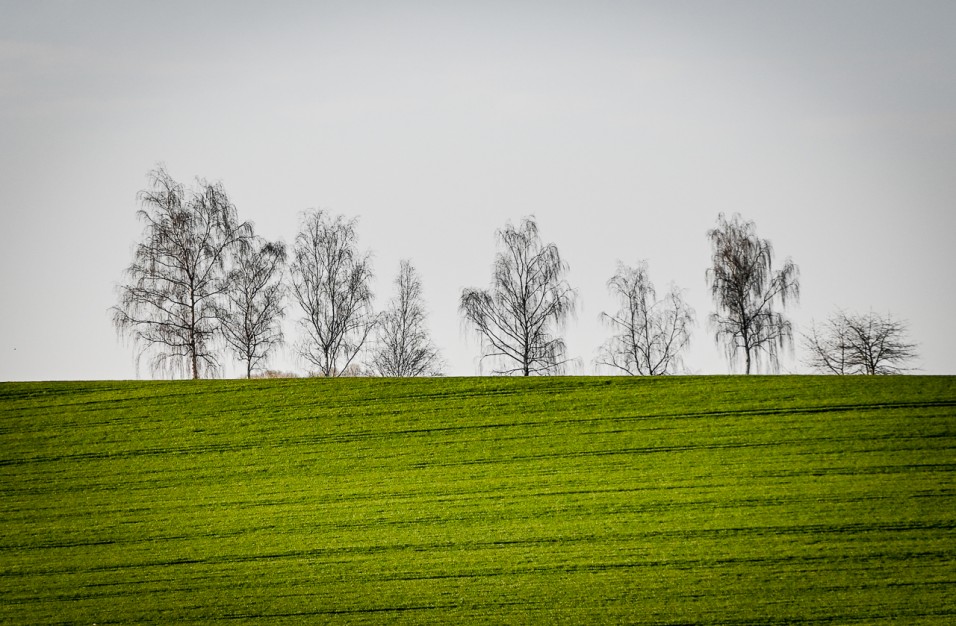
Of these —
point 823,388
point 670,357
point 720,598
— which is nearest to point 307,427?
point 720,598

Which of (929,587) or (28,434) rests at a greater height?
(28,434)

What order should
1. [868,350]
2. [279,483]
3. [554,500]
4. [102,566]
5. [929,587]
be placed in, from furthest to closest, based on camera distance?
1. [868,350]
2. [279,483]
3. [554,500]
4. [102,566]
5. [929,587]

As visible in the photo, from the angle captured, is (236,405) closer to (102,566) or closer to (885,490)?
(102,566)

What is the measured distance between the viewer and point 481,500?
21672mm

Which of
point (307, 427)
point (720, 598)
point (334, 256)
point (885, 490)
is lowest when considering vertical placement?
point (720, 598)

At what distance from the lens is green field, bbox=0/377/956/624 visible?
59.5 feet

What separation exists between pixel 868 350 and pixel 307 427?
78.7 ft

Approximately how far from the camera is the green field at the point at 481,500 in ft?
59.5

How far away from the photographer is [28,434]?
25.4m

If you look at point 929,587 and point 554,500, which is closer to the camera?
point 929,587

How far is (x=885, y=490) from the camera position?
69.5 ft

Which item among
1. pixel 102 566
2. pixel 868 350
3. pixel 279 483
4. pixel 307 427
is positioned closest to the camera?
pixel 102 566

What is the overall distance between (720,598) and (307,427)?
1176 cm

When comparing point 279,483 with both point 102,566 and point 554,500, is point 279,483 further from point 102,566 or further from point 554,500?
point 554,500
